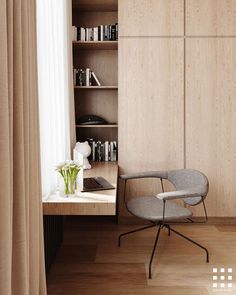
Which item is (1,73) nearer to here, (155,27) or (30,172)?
(30,172)

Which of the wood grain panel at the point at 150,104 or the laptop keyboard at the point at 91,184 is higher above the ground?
the wood grain panel at the point at 150,104

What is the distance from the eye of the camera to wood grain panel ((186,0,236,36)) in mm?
3588

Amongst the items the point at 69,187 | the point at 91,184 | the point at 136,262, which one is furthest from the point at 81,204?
the point at 136,262

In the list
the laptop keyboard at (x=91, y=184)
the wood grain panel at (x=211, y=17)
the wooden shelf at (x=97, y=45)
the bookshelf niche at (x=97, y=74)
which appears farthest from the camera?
the bookshelf niche at (x=97, y=74)

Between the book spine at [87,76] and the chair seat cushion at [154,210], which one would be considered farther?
the book spine at [87,76]

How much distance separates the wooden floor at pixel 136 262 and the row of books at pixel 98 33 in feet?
6.78

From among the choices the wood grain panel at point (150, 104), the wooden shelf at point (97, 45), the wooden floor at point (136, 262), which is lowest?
the wooden floor at point (136, 262)

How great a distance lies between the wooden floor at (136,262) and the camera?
8.18ft

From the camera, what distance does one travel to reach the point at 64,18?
3.16 m

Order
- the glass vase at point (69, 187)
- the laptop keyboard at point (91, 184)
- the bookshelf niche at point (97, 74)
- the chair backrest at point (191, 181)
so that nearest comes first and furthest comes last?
1. the glass vase at point (69, 187)
2. the laptop keyboard at point (91, 184)
3. the chair backrest at point (191, 181)
4. the bookshelf niche at point (97, 74)

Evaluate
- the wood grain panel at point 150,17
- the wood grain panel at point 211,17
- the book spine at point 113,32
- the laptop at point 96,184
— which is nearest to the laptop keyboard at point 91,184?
the laptop at point 96,184

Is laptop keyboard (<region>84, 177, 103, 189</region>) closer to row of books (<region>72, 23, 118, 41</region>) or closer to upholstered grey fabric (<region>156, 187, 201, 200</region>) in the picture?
upholstered grey fabric (<region>156, 187, 201, 200</region>)

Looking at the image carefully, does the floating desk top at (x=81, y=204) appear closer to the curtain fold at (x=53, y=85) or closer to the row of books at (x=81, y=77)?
the curtain fold at (x=53, y=85)

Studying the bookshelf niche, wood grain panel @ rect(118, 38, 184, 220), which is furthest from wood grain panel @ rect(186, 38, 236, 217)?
the bookshelf niche
